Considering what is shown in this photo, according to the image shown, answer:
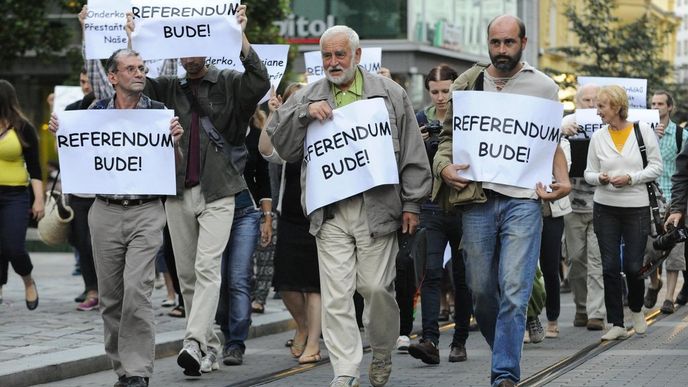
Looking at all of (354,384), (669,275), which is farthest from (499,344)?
(669,275)

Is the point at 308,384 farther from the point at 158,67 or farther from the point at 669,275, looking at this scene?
the point at 669,275

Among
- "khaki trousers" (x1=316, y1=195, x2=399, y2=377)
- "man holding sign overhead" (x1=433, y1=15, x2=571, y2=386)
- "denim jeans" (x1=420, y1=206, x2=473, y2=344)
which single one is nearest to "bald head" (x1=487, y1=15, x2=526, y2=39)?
"man holding sign overhead" (x1=433, y1=15, x2=571, y2=386)

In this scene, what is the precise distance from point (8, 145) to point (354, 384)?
543 centimetres

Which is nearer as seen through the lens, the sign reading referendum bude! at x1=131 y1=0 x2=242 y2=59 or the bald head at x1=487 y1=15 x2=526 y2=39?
the bald head at x1=487 y1=15 x2=526 y2=39

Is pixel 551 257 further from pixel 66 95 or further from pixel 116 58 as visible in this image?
pixel 66 95

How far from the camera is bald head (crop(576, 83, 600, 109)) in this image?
13.6m

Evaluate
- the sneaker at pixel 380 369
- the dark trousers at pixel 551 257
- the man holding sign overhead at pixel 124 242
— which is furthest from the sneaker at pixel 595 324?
the man holding sign overhead at pixel 124 242

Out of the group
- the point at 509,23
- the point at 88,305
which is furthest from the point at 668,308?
the point at 509,23

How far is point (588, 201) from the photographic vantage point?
1320 cm

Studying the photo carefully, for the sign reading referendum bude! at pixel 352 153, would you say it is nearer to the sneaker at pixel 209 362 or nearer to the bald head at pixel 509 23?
the bald head at pixel 509 23

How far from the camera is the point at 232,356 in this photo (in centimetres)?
1013

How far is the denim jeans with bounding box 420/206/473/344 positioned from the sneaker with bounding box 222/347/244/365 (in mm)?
1301

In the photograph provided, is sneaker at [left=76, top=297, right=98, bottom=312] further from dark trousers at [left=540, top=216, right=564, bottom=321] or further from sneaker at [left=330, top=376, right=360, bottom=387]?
sneaker at [left=330, top=376, right=360, bottom=387]

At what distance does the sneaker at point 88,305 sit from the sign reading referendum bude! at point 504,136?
6.17 metres
